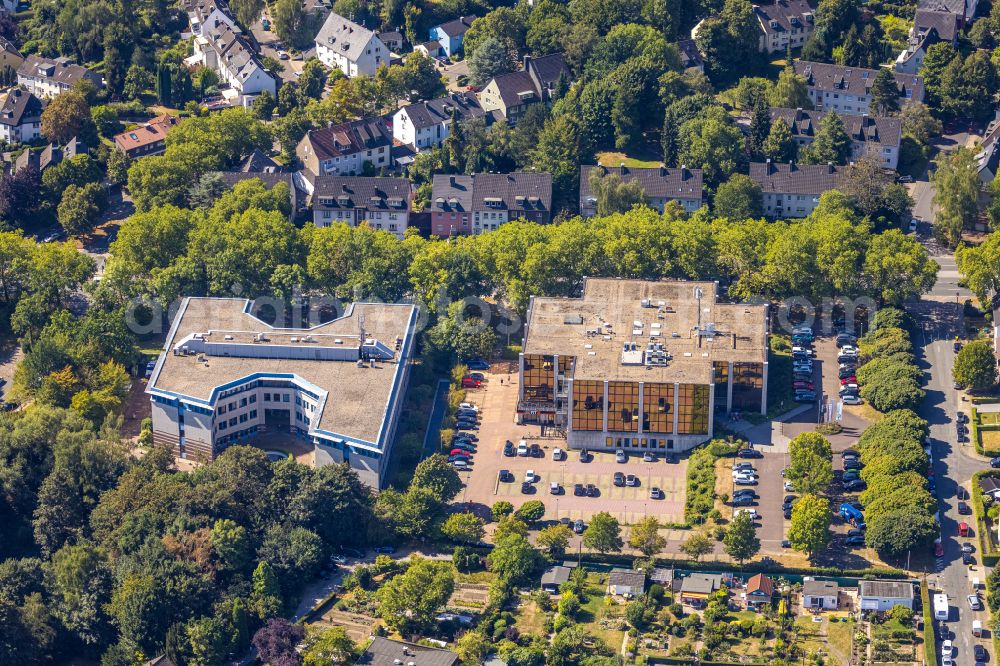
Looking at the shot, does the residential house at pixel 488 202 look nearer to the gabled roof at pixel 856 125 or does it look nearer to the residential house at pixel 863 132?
the gabled roof at pixel 856 125

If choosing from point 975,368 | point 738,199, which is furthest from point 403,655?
point 738,199

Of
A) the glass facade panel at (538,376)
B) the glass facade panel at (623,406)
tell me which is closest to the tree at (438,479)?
the glass facade panel at (538,376)

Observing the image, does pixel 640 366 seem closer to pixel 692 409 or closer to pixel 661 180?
pixel 692 409

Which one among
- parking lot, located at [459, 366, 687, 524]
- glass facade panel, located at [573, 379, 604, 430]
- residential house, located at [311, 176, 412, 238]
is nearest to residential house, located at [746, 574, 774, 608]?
parking lot, located at [459, 366, 687, 524]

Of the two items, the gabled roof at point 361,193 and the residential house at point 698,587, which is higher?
the gabled roof at point 361,193

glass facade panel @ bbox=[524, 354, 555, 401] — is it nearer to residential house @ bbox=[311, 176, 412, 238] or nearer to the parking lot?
the parking lot

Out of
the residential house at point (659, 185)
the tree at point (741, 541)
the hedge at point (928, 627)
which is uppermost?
the residential house at point (659, 185)

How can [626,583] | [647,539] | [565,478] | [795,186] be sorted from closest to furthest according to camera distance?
[626,583] → [647,539] → [565,478] → [795,186]
